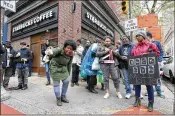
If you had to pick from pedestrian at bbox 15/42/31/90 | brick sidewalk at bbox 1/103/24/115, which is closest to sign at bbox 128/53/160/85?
brick sidewalk at bbox 1/103/24/115

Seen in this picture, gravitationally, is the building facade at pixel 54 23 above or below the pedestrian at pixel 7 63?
above

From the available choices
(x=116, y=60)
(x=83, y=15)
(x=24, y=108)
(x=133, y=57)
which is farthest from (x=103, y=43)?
(x=83, y=15)

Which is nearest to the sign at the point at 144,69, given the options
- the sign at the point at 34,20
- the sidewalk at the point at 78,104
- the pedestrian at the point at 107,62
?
the sidewalk at the point at 78,104

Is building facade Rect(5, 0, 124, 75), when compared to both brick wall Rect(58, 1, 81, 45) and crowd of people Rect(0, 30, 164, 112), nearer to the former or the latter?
brick wall Rect(58, 1, 81, 45)

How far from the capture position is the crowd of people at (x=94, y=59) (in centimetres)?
536

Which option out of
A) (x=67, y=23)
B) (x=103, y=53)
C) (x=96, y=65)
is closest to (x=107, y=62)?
(x=103, y=53)

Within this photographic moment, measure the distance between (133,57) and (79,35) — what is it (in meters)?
5.52

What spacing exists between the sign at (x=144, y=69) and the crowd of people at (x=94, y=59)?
252 mm

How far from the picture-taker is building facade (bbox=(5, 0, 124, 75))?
33.1 feet

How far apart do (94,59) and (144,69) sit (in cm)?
211

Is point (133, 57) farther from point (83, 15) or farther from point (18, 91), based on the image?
point (83, 15)

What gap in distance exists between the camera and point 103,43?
654 cm

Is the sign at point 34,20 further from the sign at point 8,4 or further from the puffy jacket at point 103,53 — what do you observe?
the sign at point 8,4

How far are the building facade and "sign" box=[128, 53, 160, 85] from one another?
5.29m
